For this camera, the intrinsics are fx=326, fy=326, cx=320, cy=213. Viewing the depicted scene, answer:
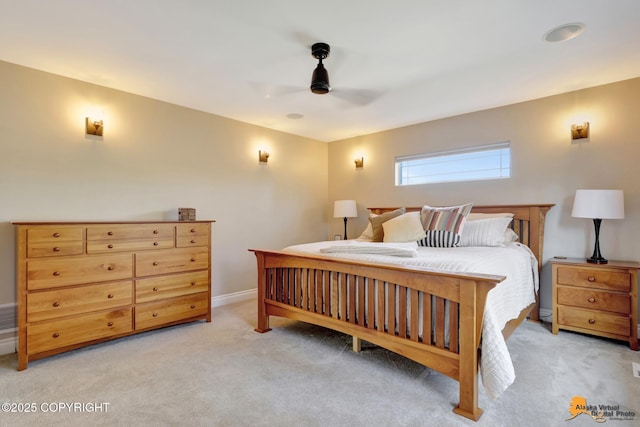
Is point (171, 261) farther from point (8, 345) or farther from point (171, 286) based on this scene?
point (8, 345)

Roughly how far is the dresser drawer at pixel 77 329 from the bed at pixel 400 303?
3.78 feet

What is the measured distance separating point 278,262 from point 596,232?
281cm

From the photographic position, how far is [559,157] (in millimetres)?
3234

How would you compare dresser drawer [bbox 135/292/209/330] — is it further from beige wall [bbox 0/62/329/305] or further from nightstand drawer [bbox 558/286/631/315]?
nightstand drawer [bbox 558/286/631/315]

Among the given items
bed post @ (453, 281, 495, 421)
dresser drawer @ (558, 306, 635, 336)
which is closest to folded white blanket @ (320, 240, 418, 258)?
bed post @ (453, 281, 495, 421)

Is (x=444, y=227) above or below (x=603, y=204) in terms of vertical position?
below

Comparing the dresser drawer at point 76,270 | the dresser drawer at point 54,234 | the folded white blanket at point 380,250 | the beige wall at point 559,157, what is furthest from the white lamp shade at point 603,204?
the dresser drawer at point 54,234

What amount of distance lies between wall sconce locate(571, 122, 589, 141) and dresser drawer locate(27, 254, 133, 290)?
13.9ft

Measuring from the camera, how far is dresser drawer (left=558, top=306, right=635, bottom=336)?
102 inches

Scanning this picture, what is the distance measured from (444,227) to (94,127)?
11.2 ft

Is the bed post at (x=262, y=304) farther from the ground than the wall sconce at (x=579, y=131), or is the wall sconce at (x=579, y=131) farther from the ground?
the wall sconce at (x=579, y=131)

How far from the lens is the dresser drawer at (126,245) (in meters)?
2.61

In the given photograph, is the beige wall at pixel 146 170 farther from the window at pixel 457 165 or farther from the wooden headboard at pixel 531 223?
the wooden headboard at pixel 531 223

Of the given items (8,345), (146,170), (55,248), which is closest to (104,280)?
(55,248)
